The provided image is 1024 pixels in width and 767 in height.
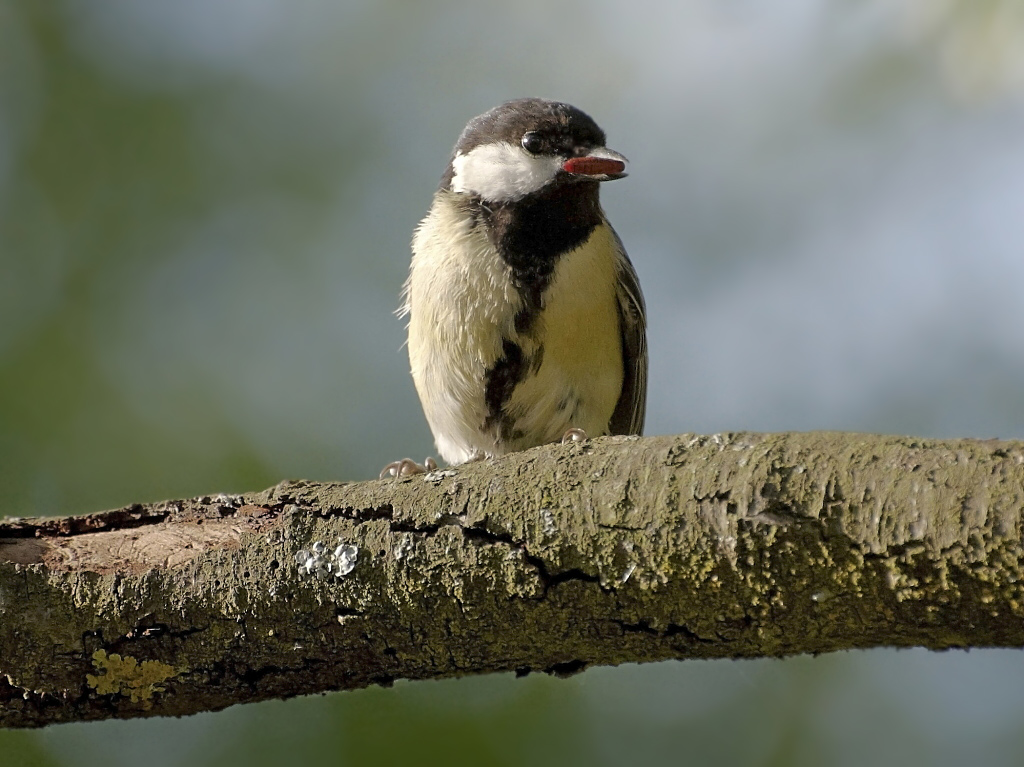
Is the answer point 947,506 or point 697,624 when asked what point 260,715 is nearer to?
point 697,624

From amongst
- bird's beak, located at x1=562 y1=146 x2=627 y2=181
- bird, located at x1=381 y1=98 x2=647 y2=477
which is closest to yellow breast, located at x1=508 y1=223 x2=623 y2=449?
bird, located at x1=381 y1=98 x2=647 y2=477

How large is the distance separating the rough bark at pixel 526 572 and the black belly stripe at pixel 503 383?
1295mm

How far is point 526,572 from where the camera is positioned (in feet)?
6.01

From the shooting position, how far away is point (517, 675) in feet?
6.73

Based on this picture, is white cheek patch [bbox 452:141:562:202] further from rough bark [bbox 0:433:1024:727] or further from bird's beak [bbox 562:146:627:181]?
rough bark [bbox 0:433:1024:727]

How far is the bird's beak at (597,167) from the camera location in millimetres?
3398

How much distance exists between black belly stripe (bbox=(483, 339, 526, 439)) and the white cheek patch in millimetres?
522

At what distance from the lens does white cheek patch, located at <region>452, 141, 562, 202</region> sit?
3.46m

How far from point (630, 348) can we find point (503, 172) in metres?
0.75

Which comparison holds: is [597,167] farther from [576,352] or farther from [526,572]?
[526,572]

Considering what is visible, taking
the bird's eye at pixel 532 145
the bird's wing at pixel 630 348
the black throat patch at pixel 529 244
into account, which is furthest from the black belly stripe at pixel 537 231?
the bird's wing at pixel 630 348

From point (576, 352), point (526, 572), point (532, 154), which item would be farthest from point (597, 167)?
point (526, 572)

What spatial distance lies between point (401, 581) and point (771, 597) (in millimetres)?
653

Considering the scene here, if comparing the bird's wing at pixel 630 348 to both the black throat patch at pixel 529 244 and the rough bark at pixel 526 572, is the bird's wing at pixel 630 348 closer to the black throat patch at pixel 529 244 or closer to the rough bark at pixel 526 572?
the black throat patch at pixel 529 244
